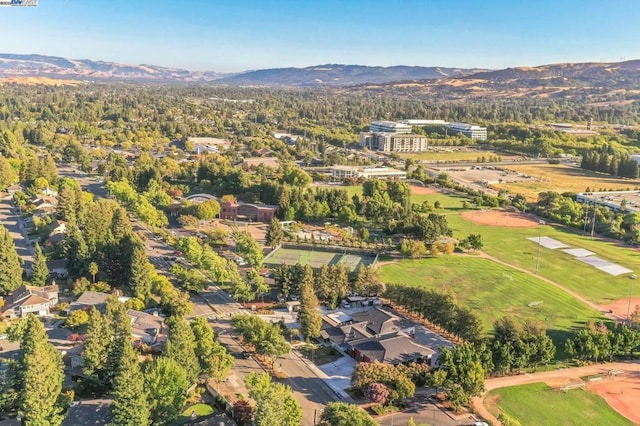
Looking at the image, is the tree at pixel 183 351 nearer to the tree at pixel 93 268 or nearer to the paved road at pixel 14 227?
the tree at pixel 93 268

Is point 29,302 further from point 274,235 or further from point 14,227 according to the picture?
point 14,227

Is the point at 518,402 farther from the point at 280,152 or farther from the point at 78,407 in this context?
the point at 280,152

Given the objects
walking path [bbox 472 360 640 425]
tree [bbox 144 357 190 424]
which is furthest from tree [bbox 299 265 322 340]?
walking path [bbox 472 360 640 425]

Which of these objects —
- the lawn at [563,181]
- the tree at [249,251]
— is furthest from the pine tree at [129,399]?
the lawn at [563,181]

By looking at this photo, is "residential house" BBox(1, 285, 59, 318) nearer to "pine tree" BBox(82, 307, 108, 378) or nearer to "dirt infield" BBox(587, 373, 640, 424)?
"pine tree" BBox(82, 307, 108, 378)

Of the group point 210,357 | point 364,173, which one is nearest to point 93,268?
point 210,357
